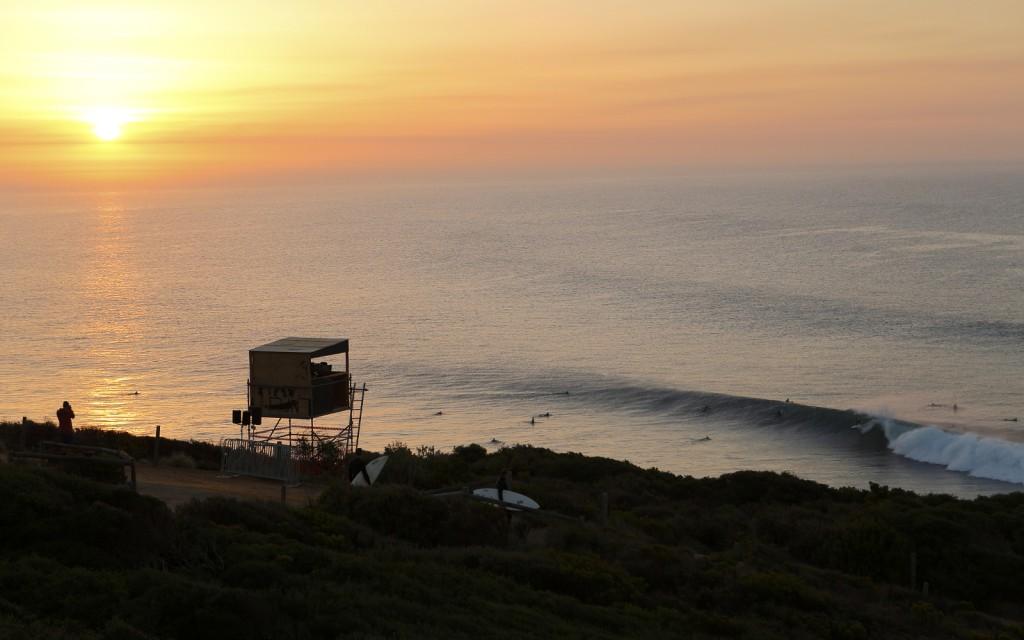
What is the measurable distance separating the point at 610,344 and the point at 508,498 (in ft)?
161

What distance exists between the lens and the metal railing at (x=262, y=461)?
2156cm

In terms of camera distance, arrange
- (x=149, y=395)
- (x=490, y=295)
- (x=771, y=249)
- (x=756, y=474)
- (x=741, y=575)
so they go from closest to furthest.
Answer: (x=741, y=575) < (x=756, y=474) < (x=149, y=395) < (x=490, y=295) < (x=771, y=249)

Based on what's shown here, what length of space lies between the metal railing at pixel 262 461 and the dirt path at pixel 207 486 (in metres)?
0.17

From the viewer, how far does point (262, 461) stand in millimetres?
21891

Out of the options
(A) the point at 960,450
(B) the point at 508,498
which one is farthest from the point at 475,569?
(A) the point at 960,450

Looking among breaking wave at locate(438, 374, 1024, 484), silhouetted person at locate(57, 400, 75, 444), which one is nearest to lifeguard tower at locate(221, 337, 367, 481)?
silhouetted person at locate(57, 400, 75, 444)

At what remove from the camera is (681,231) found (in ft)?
503

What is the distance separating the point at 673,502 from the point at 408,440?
22.3 m

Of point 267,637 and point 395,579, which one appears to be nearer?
point 267,637

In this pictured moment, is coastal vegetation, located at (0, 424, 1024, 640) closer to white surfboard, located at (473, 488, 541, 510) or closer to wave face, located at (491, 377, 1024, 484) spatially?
white surfboard, located at (473, 488, 541, 510)

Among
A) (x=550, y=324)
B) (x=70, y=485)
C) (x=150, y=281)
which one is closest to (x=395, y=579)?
(x=70, y=485)

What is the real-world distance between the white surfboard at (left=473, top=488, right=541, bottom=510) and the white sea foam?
27.5 metres

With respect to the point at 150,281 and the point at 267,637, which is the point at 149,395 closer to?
the point at 267,637

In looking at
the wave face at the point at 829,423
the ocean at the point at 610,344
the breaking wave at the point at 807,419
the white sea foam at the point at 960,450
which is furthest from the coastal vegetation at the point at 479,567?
the breaking wave at the point at 807,419
